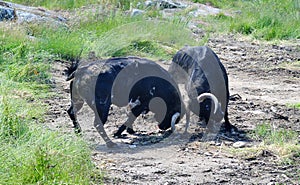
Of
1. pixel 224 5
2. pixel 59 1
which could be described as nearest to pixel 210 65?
pixel 59 1

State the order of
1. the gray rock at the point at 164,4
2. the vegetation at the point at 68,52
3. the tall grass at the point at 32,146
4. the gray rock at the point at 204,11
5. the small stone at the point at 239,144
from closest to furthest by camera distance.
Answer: the tall grass at the point at 32,146 → the vegetation at the point at 68,52 → the small stone at the point at 239,144 → the gray rock at the point at 164,4 → the gray rock at the point at 204,11

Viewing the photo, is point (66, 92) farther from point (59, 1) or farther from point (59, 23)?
point (59, 1)

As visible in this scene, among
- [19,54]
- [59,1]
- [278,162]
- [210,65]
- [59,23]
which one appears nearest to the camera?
[278,162]

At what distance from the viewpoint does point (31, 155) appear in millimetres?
4980

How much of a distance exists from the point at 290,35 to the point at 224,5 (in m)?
6.17

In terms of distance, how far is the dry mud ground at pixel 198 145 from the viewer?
18.9ft

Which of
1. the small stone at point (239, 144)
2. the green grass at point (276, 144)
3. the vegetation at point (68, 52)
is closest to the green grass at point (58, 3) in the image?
the vegetation at point (68, 52)

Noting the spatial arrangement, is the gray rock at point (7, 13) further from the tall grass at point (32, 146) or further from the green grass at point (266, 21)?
the green grass at point (266, 21)

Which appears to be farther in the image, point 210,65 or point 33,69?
point 33,69

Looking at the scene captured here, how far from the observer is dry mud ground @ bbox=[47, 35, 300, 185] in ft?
18.9

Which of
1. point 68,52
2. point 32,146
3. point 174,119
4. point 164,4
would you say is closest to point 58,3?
point 164,4

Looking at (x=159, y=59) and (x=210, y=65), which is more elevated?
(x=210, y=65)

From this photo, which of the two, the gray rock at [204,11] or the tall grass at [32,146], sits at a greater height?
the tall grass at [32,146]

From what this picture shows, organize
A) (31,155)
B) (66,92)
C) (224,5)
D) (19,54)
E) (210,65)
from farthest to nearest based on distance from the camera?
(224,5) < (19,54) < (66,92) < (210,65) < (31,155)
